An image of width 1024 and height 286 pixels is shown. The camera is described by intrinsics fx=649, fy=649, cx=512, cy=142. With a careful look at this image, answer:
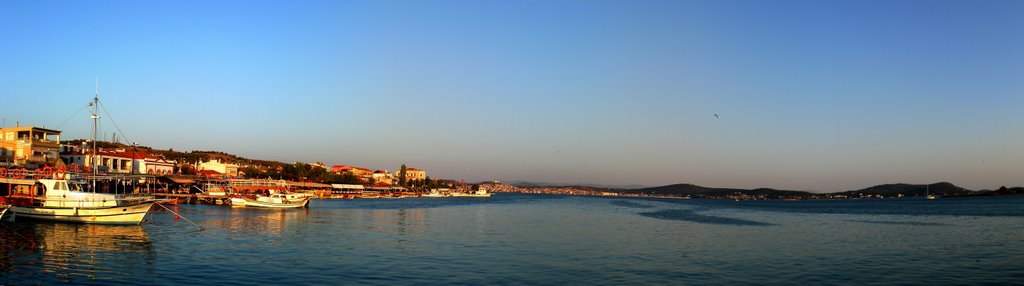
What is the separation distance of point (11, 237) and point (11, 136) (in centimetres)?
5811

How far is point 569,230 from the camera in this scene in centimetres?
4678

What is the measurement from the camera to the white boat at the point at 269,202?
7162 cm

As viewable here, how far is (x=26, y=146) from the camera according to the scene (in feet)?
252

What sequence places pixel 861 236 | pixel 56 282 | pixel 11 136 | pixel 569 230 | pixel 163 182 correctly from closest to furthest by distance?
pixel 56 282 < pixel 861 236 < pixel 569 230 < pixel 11 136 < pixel 163 182

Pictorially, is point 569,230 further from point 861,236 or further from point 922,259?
point 922,259

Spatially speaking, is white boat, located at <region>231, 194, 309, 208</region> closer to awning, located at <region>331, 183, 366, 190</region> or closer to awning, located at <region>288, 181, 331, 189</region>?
awning, located at <region>288, 181, 331, 189</region>

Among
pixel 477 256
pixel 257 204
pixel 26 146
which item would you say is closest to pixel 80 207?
pixel 477 256

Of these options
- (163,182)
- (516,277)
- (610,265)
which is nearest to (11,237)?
(516,277)

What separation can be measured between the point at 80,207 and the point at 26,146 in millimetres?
47395

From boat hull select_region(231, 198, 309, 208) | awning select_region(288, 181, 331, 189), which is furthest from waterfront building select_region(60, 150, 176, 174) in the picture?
awning select_region(288, 181, 331, 189)

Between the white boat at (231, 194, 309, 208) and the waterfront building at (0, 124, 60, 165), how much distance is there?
2390 cm

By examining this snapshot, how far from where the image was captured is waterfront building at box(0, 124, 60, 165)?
75750 millimetres

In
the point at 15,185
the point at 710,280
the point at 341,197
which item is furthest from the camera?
the point at 341,197

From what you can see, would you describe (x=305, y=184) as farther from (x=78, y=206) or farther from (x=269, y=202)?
(x=78, y=206)
